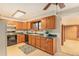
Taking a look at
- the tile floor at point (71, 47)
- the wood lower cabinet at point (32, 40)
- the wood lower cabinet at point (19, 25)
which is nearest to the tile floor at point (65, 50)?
the tile floor at point (71, 47)

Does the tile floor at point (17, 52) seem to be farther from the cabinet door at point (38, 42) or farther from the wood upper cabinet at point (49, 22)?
the wood upper cabinet at point (49, 22)

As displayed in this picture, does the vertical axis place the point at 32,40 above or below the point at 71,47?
above

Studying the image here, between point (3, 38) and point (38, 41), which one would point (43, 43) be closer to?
point (38, 41)

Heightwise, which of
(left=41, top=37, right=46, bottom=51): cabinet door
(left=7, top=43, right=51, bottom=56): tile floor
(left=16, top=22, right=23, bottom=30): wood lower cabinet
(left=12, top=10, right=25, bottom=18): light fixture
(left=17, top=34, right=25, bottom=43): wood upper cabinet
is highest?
(left=12, top=10, right=25, bottom=18): light fixture

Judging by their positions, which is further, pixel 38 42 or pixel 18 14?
pixel 38 42

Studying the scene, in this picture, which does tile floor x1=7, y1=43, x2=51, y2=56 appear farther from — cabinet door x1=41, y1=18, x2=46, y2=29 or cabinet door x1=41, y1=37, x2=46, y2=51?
cabinet door x1=41, y1=18, x2=46, y2=29

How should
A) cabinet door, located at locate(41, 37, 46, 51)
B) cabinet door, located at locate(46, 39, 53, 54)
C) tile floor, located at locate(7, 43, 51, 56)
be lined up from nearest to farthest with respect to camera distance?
tile floor, located at locate(7, 43, 51, 56) → cabinet door, located at locate(46, 39, 53, 54) → cabinet door, located at locate(41, 37, 46, 51)

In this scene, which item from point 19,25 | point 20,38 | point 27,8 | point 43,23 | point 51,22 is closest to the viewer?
point 27,8

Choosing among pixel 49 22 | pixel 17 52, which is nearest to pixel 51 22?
pixel 49 22

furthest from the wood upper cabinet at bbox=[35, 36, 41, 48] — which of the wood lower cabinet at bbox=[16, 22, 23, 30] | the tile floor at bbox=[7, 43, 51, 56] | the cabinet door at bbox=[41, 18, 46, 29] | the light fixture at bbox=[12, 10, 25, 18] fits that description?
Result: the light fixture at bbox=[12, 10, 25, 18]

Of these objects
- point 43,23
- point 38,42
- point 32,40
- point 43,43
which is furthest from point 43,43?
point 43,23

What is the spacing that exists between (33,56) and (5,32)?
751 mm

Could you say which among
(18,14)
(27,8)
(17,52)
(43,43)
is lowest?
(17,52)

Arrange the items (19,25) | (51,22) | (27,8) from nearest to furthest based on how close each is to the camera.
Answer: (27,8) → (19,25) → (51,22)
